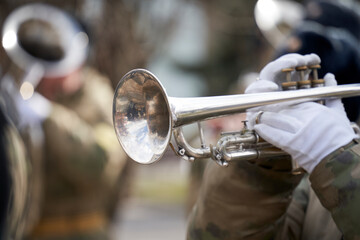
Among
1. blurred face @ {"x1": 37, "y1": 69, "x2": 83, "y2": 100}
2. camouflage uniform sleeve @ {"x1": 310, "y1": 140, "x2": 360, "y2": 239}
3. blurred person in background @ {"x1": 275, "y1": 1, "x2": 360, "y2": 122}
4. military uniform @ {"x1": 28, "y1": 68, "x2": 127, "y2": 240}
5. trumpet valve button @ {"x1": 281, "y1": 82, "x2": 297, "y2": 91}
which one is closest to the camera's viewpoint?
camouflage uniform sleeve @ {"x1": 310, "y1": 140, "x2": 360, "y2": 239}

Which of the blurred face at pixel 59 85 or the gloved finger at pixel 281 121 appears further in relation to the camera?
the blurred face at pixel 59 85

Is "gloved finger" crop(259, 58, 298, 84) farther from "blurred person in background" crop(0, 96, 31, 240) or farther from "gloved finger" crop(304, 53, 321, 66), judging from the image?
"blurred person in background" crop(0, 96, 31, 240)

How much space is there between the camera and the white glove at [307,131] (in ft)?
5.07

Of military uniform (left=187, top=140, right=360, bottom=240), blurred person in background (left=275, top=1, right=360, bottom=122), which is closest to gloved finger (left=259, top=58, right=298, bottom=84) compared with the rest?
military uniform (left=187, top=140, right=360, bottom=240)

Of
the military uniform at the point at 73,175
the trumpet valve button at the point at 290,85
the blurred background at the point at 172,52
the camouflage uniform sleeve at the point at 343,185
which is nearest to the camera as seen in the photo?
the camouflage uniform sleeve at the point at 343,185

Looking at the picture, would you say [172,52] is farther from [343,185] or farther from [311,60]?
[343,185]

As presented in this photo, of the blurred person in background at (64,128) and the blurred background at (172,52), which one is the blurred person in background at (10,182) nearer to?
the blurred background at (172,52)

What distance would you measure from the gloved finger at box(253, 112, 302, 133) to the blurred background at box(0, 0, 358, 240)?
1387 mm

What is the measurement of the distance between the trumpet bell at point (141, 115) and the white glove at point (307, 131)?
258 mm

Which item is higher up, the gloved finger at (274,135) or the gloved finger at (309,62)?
the gloved finger at (309,62)

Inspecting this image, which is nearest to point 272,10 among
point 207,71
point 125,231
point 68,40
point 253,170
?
point 68,40

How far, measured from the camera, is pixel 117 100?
1717 millimetres

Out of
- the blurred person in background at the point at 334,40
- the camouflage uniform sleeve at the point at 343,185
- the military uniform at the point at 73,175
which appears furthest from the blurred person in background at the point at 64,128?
the camouflage uniform sleeve at the point at 343,185

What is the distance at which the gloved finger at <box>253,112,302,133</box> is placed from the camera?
1.57 m
